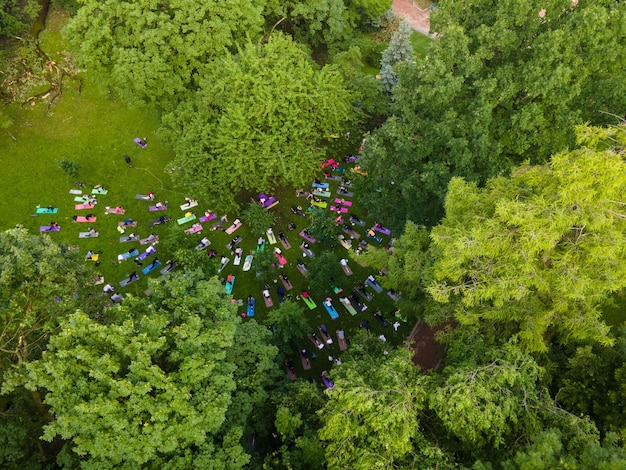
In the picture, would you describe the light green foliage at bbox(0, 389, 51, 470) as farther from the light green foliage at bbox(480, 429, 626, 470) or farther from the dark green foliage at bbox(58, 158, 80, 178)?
the dark green foliage at bbox(58, 158, 80, 178)

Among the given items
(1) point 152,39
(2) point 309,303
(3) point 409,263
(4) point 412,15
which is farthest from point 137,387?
(4) point 412,15

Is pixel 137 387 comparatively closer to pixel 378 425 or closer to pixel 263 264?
pixel 378 425

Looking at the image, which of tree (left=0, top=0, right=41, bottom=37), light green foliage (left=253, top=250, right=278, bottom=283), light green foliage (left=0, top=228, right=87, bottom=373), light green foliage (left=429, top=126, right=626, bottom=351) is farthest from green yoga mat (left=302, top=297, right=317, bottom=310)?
tree (left=0, top=0, right=41, bottom=37)

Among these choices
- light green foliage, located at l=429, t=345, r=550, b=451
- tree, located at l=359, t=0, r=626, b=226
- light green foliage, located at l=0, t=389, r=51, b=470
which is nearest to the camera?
light green foliage, located at l=429, t=345, r=550, b=451

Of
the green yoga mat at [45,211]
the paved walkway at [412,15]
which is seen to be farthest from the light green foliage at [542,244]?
the paved walkway at [412,15]

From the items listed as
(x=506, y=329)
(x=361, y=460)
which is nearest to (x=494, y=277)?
(x=506, y=329)

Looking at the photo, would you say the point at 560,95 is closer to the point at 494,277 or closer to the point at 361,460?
the point at 494,277
